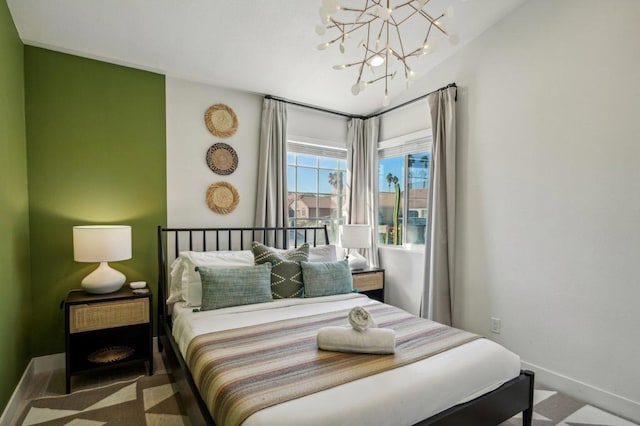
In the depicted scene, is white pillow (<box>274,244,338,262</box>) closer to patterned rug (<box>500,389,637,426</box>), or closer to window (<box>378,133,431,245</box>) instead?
window (<box>378,133,431,245</box>)

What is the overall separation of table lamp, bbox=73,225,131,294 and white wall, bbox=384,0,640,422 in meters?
2.90

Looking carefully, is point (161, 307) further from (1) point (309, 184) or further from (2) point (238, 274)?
(1) point (309, 184)

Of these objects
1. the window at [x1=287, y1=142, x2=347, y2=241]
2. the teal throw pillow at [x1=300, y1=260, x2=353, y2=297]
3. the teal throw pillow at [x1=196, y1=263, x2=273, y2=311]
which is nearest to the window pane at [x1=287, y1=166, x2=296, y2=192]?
the window at [x1=287, y1=142, x2=347, y2=241]

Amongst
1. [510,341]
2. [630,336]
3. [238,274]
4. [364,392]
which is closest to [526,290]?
[510,341]

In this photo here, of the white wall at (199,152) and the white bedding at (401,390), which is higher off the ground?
the white wall at (199,152)

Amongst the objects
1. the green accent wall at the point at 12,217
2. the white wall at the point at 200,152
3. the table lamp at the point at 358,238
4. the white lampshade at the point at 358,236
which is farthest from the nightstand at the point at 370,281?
the green accent wall at the point at 12,217

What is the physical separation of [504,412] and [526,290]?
1261mm

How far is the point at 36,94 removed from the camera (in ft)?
8.42

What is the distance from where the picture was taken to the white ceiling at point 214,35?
7.62 ft

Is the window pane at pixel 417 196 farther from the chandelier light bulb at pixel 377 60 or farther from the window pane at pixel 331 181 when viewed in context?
the chandelier light bulb at pixel 377 60

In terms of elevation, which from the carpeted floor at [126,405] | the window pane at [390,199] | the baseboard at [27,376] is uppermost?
the window pane at [390,199]

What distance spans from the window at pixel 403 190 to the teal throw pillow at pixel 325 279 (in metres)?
1.25

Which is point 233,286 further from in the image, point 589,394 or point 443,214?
point 589,394

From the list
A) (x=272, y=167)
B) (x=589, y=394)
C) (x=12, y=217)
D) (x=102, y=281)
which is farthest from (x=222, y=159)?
(x=589, y=394)
